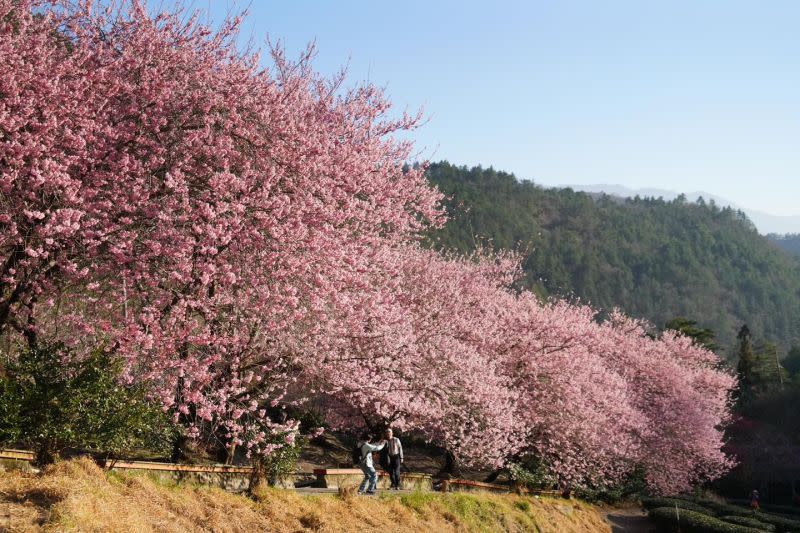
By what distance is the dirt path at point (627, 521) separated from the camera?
103 feet

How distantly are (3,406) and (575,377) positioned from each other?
956 inches

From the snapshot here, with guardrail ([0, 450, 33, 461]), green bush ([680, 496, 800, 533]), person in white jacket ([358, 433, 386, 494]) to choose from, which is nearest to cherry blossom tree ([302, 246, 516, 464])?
person in white jacket ([358, 433, 386, 494])

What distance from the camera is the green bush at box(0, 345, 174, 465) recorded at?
9484 mm

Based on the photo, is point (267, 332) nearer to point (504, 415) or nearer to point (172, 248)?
point (172, 248)

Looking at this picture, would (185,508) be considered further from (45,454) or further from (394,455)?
(394,455)

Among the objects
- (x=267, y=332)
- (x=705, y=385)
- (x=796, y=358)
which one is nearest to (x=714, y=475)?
(x=705, y=385)

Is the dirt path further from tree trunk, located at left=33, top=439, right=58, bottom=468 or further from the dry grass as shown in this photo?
tree trunk, located at left=33, top=439, right=58, bottom=468

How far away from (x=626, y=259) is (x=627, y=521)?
145587 millimetres

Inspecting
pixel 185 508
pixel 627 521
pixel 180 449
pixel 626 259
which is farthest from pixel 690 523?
pixel 626 259

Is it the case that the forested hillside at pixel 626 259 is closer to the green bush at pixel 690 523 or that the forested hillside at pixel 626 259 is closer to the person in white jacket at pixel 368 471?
the green bush at pixel 690 523

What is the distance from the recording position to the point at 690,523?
3136 cm

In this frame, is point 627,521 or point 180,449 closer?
point 180,449

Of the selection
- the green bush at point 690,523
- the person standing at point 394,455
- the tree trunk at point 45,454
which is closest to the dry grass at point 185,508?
the tree trunk at point 45,454

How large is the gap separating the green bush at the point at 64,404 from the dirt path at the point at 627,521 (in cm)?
2531
